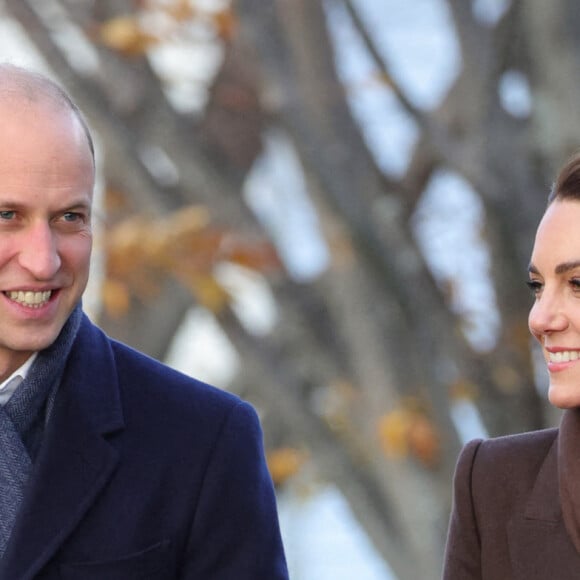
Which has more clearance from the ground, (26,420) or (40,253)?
(40,253)

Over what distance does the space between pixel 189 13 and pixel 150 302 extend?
A: 7.45 feet

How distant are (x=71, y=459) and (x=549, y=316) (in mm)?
990

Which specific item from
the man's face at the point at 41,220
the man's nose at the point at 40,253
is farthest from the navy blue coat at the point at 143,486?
the man's nose at the point at 40,253

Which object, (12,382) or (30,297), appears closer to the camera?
(30,297)

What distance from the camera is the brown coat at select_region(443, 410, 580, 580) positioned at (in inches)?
128

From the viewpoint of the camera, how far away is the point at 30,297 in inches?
123

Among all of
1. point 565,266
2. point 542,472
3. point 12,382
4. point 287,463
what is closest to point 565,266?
point 565,266

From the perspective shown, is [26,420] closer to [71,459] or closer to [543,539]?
[71,459]

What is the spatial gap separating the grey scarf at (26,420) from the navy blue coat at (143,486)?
30 millimetres

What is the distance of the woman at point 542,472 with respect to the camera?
10.3 feet

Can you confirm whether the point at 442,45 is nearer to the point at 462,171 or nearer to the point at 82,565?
the point at 462,171

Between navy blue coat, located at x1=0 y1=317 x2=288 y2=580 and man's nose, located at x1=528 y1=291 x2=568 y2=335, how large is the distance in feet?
2.17

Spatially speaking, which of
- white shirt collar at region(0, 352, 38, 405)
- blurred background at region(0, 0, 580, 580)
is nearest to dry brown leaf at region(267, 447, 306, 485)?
blurred background at region(0, 0, 580, 580)

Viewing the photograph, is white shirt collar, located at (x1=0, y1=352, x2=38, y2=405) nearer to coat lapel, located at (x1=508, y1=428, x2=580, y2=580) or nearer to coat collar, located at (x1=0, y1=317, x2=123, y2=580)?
coat collar, located at (x1=0, y1=317, x2=123, y2=580)
